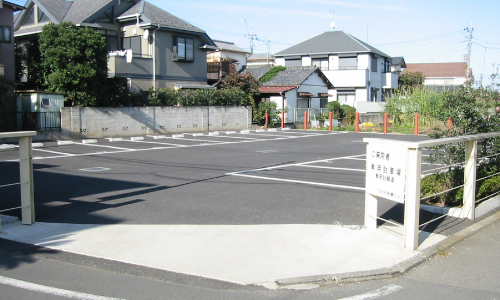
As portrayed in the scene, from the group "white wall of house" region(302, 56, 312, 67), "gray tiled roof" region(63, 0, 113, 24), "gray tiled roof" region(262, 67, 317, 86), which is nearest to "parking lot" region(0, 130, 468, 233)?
"gray tiled roof" region(63, 0, 113, 24)

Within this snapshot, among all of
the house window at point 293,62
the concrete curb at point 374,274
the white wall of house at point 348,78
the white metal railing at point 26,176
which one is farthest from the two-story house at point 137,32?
the concrete curb at point 374,274

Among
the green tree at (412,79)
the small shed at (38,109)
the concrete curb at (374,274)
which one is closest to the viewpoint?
the concrete curb at (374,274)

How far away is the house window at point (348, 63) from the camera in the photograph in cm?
4695

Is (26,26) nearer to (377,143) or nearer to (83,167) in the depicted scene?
(83,167)

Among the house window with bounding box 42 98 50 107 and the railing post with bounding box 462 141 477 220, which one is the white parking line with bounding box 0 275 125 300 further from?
the house window with bounding box 42 98 50 107

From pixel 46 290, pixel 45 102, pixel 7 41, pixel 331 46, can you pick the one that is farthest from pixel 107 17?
pixel 46 290

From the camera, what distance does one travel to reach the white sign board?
19.3ft

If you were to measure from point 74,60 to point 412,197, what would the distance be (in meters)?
18.7

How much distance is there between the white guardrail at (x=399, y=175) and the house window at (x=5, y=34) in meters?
21.4

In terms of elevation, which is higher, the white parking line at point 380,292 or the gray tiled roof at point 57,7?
the gray tiled roof at point 57,7

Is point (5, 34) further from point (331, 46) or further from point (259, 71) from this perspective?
point (331, 46)

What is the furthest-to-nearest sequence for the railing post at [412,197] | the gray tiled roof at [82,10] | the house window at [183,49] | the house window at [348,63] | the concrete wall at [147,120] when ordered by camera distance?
the house window at [348,63]
the house window at [183,49]
the gray tiled roof at [82,10]
the concrete wall at [147,120]
the railing post at [412,197]

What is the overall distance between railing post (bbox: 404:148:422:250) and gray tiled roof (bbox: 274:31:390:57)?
4228 centimetres

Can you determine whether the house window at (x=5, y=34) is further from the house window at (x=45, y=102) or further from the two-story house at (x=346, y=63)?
the two-story house at (x=346, y=63)
